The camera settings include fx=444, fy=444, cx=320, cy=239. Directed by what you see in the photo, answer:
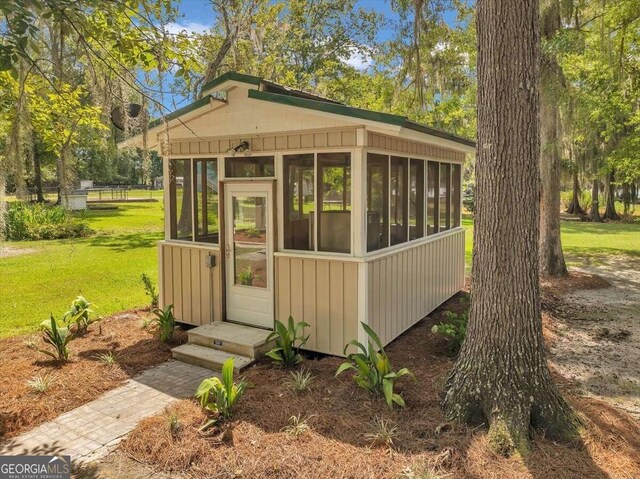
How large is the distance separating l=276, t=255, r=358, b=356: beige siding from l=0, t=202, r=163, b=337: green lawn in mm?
2352

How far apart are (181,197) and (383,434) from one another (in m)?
4.31

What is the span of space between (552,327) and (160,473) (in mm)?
5909

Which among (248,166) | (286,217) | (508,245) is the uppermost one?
(248,166)

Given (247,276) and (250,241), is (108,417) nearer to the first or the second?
(247,276)

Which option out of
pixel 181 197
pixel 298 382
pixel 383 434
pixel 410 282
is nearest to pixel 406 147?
Result: pixel 410 282

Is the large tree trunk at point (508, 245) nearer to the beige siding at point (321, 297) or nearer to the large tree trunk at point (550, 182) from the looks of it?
the beige siding at point (321, 297)

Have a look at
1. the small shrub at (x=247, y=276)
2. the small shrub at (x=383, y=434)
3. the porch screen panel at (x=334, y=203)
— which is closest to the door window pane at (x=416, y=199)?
the porch screen panel at (x=334, y=203)

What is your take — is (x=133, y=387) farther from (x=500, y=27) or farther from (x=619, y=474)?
(x=500, y=27)

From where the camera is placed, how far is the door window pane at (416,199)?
6301mm

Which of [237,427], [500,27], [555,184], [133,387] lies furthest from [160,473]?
[555,184]

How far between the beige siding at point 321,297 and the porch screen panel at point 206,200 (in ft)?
4.09

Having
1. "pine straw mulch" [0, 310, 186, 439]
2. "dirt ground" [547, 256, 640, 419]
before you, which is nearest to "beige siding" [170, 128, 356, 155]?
"pine straw mulch" [0, 310, 186, 439]

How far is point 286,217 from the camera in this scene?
5.44 m

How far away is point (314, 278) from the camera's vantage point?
521 centimetres
